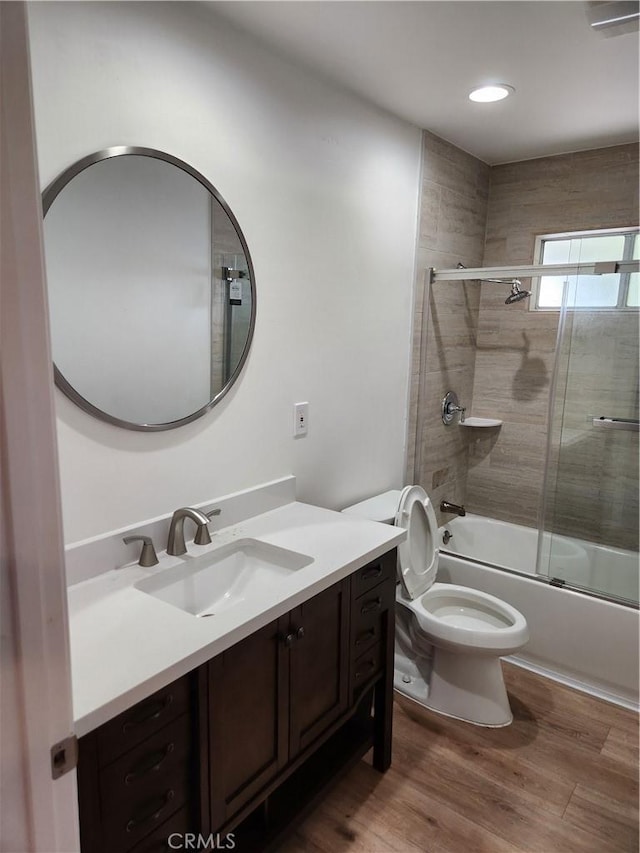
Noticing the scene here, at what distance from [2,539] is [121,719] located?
0.67 m

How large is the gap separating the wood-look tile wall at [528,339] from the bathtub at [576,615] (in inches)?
5.9

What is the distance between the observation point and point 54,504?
68 centimetres

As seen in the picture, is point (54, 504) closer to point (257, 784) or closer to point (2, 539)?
point (2, 539)

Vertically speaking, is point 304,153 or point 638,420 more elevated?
point 304,153

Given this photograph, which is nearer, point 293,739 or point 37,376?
point 37,376

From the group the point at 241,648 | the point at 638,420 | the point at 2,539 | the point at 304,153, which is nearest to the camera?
the point at 2,539

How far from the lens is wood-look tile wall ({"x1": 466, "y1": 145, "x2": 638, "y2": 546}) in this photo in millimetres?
2932

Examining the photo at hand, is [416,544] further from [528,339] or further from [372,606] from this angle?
[528,339]

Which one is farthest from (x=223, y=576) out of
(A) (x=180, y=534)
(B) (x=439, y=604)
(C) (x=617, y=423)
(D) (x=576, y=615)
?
(C) (x=617, y=423)

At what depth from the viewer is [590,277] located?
266cm

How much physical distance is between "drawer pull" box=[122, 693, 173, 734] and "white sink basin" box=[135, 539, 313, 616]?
0.41 metres

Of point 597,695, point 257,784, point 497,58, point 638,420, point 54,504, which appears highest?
point 497,58

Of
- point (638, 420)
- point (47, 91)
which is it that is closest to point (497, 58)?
point (47, 91)

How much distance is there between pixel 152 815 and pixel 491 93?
8.63 ft
